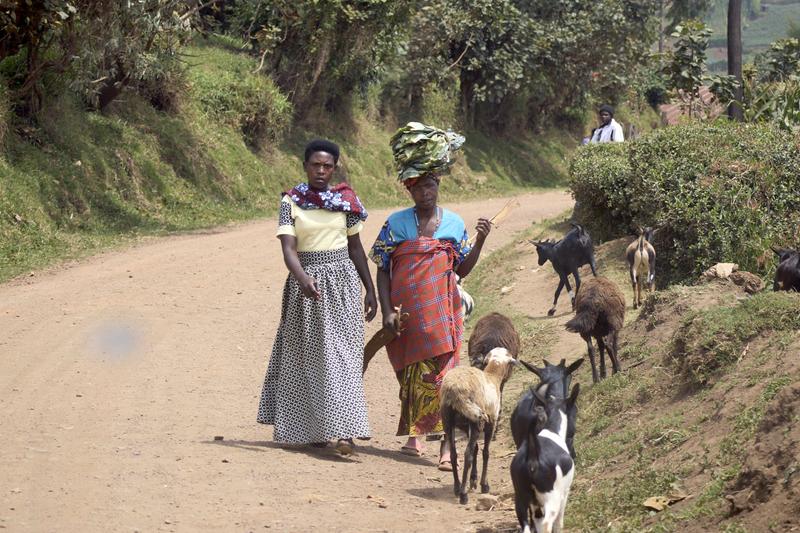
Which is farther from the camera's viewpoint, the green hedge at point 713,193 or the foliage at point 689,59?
the foliage at point 689,59

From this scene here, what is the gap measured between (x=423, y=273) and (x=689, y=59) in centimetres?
1298

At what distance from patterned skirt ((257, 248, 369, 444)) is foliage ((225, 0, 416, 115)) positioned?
650 inches

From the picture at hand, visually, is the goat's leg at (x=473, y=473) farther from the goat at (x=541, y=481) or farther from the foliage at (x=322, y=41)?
the foliage at (x=322, y=41)

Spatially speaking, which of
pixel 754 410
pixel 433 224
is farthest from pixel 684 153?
pixel 754 410

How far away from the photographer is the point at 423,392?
320 inches

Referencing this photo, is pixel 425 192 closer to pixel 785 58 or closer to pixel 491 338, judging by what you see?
pixel 491 338

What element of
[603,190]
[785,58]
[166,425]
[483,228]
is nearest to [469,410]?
[483,228]

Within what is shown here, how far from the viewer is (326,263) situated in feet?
26.2

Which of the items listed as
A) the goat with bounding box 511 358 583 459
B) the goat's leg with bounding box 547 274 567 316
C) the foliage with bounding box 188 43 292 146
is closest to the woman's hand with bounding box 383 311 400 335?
the goat with bounding box 511 358 583 459

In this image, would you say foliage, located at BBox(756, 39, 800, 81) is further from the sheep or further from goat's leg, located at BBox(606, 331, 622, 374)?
the sheep

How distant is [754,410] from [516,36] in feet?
90.6

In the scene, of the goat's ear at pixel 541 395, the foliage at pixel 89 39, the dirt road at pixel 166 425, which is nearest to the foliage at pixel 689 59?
the foliage at pixel 89 39

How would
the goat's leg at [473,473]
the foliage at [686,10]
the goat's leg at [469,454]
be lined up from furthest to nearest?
the foliage at [686,10] → the goat's leg at [473,473] → the goat's leg at [469,454]

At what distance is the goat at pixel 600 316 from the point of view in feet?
30.6
